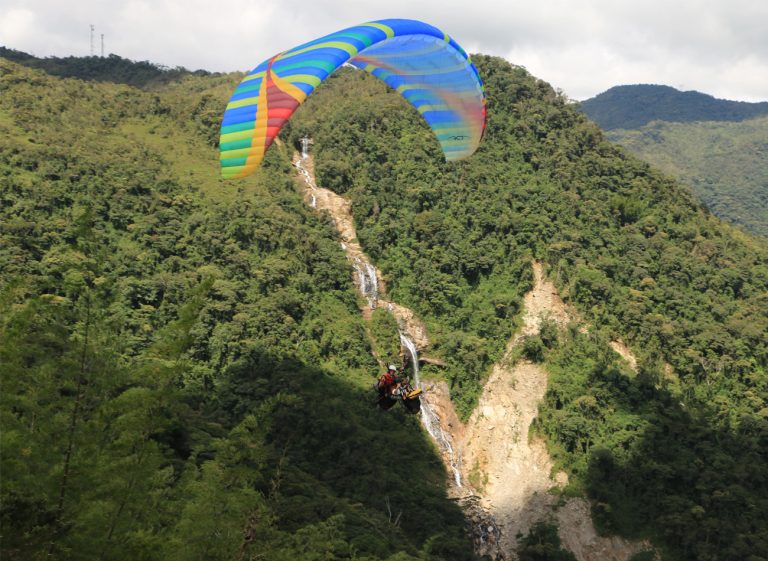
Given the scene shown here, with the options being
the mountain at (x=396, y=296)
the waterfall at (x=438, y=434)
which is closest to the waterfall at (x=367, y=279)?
the mountain at (x=396, y=296)

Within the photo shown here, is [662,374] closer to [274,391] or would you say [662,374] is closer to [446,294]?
[446,294]

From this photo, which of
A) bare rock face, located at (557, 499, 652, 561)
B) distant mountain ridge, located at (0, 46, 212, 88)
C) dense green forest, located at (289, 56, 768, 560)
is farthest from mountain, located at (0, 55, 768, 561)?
distant mountain ridge, located at (0, 46, 212, 88)

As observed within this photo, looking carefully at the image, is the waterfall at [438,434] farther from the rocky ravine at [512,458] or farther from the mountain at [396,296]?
the mountain at [396,296]

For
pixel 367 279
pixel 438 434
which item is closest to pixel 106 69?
pixel 367 279

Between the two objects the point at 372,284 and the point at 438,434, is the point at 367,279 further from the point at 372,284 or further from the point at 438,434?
the point at 438,434

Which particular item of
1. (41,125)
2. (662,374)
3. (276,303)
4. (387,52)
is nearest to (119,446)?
(387,52)

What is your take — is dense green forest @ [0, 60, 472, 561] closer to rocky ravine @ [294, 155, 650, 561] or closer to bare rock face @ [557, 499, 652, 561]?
rocky ravine @ [294, 155, 650, 561]
